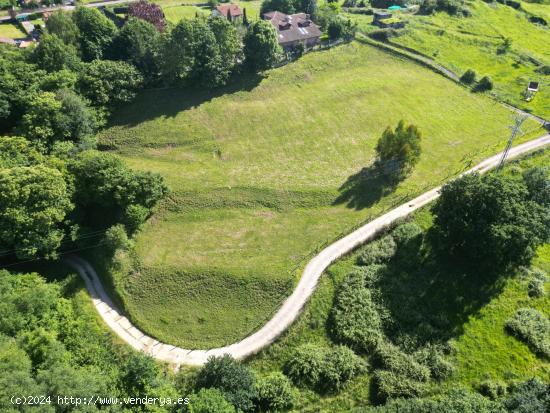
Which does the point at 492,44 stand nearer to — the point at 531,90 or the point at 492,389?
the point at 531,90

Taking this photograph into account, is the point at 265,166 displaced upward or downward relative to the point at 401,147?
downward

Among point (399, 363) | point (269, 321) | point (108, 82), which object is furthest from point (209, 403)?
point (108, 82)

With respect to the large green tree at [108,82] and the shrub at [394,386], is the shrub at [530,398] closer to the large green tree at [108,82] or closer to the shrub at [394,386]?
the shrub at [394,386]

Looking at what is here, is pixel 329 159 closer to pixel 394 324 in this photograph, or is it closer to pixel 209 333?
pixel 394 324

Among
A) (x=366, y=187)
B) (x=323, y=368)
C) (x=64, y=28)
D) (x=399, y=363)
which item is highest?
(x=64, y=28)

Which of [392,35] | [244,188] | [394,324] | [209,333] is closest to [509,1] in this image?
[392,35]

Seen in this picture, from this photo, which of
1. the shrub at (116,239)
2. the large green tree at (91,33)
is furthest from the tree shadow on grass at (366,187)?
the large green tree at (91,33)
